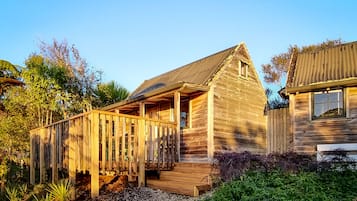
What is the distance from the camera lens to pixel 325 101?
35.4 feet

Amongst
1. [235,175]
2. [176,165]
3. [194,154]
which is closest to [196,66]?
[194,154]

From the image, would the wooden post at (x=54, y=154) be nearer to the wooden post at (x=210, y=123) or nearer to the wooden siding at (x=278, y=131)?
the wooden post at (x=210, y=123)

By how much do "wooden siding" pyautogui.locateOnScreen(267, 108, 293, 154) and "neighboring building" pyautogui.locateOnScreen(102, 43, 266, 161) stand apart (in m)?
0.30

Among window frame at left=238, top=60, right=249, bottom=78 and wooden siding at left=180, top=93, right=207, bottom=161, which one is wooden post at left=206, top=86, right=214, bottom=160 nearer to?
wooden siding at left=180, top=93, right=207, bottom=161

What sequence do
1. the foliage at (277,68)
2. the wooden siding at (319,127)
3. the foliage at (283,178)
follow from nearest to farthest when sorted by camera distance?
the foliage at (283,178) < the wooden siding at (319,127) < the foliage at (277,68)

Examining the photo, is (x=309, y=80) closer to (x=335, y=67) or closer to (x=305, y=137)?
(x=335, y=67)

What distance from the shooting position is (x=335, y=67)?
1123 cm

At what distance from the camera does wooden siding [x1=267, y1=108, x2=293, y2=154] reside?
41.6ft

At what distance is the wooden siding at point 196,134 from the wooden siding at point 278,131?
137 inches

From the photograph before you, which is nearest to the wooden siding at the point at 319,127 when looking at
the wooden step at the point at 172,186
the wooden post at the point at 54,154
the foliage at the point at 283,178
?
the foliage at the point at 283,178

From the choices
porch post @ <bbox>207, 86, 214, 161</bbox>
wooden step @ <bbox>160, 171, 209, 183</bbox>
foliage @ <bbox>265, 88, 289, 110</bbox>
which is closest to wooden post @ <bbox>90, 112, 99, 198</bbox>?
wooden step @ <bbox>160, 171, 209, 183</bbox>

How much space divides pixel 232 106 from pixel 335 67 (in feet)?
12.1

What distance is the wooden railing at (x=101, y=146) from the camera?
7.95 metres

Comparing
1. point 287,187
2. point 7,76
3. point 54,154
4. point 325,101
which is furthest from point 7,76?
point 287,187
